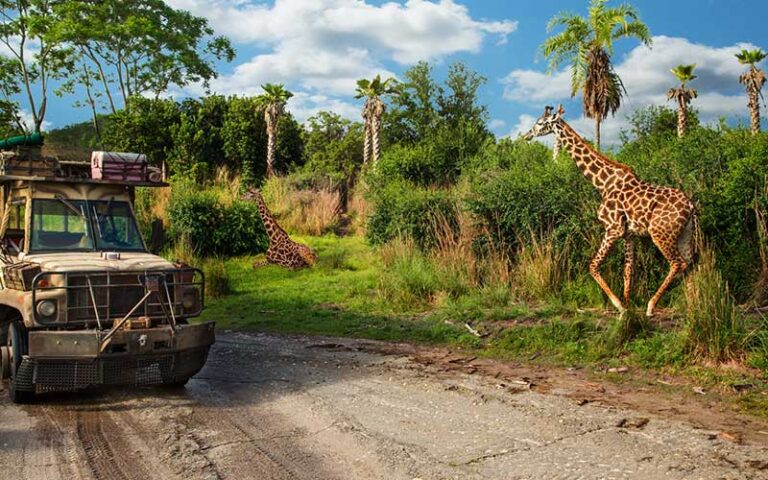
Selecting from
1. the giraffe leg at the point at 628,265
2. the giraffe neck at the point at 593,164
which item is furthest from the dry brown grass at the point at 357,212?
the giraffe leg at the point at 628,265

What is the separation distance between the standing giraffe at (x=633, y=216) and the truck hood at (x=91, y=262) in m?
6.30

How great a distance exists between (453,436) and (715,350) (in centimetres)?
394

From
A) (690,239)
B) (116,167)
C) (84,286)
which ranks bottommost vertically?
(84,286)

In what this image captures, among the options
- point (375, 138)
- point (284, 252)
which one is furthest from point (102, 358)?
point (375, 138)

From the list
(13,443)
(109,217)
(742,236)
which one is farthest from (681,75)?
(13,443)

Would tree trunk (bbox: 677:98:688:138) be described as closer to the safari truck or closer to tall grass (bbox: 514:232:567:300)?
tall grass (bbox: 514:232:567:300)

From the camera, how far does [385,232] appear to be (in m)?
16.8

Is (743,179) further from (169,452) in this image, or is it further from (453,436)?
(169,452)

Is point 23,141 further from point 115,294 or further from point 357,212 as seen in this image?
point 357,212

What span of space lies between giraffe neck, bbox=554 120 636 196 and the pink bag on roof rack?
6948 millimetres

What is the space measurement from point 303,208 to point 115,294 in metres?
16.9

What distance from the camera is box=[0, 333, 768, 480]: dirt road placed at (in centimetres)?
525

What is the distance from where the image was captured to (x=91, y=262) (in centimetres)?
730

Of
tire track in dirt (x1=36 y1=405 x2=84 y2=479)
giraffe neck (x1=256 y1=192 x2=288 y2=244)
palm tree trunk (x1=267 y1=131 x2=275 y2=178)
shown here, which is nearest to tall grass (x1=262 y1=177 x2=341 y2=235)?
giraffe neck (x1=256 y1=192 x2=288 y2=244)
